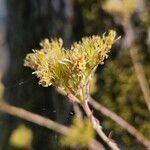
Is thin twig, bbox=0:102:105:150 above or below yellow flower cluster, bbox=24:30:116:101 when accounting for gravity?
above

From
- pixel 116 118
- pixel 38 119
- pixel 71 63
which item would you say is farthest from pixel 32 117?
pixel 71 63

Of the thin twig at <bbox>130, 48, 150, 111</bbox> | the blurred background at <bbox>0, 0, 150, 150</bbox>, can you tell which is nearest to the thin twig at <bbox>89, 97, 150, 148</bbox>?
the blurred background at <bbox>0, 0, 150, 150</bbox>

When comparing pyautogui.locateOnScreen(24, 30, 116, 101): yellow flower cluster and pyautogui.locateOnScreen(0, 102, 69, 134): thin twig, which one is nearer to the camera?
pyautogui.locateOnScreen(24, 30, 116, 101): yellow flower cluster

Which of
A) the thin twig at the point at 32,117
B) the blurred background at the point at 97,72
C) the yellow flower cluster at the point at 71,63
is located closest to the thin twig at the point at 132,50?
the blurred background at the point at 97,72

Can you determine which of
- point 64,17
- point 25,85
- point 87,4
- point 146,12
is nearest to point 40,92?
point 25,85

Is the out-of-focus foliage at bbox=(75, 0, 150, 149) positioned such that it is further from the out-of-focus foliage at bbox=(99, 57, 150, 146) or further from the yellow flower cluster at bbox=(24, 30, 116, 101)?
the yellow flower cluster at bbox=(24, 30, 116, 101)

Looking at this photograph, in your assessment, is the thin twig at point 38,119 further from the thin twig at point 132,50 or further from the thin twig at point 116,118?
the thin twig at point 132,50

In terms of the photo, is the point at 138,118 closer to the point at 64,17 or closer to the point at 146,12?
the point at 146,12
